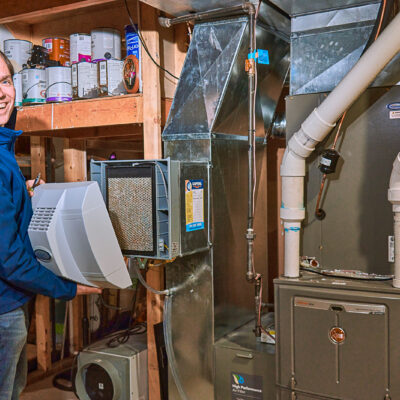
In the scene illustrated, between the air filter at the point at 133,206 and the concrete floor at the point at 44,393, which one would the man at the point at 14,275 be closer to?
the air filter at the point at 133,206

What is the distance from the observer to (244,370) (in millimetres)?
2338

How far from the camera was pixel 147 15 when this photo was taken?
8.47ft

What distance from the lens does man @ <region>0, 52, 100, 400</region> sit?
1879mm

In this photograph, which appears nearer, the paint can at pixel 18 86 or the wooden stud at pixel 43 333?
the paint can at pixel 18 86

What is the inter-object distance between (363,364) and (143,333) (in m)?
1.58

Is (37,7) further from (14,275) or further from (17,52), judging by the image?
(14,275)

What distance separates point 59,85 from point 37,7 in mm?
446

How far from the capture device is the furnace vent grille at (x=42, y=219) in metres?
1.83

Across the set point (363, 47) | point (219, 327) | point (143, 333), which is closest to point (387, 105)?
point (363, 47)

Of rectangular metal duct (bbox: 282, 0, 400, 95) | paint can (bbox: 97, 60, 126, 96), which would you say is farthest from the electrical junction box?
rectangular metal duct (bbox: 282, 0, 400, 95)

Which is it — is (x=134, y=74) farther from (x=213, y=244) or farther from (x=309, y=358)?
(x=309, y=358)

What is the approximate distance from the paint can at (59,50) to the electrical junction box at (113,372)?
70.7 inches

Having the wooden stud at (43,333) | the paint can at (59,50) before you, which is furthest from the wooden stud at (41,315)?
the paint can at (59,50)

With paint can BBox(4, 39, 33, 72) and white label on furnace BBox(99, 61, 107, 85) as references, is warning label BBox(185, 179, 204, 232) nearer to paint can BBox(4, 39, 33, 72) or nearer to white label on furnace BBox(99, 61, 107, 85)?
white label on furnace BBox(99, 61, 107, 85)
